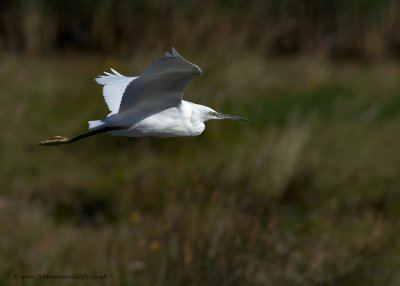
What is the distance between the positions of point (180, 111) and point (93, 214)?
150 inches

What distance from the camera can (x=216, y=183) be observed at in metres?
5.99

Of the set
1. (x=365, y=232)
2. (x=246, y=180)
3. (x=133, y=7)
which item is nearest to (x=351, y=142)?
(x=246, y=180)

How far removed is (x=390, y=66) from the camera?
9.30 m

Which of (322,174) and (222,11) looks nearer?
(322,174)

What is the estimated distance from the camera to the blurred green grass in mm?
4512

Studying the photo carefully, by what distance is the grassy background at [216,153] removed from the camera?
4555 millimetres

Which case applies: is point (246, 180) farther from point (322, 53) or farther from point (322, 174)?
point (322, 53)

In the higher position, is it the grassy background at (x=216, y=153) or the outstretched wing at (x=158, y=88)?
the outstretched wing at (x=158, y=88)

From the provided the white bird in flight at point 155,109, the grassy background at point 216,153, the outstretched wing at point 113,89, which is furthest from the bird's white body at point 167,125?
the grassy background at point 216,153

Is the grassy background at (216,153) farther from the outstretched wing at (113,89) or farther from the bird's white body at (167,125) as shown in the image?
the bird's white body at (167,125)

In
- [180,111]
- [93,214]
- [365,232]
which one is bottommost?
[93,214]

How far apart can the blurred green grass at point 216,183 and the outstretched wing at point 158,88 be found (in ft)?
6.41

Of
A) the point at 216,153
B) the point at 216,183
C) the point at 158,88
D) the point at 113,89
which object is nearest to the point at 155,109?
the point at 158,88

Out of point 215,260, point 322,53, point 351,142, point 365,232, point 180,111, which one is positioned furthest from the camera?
point 322,53
